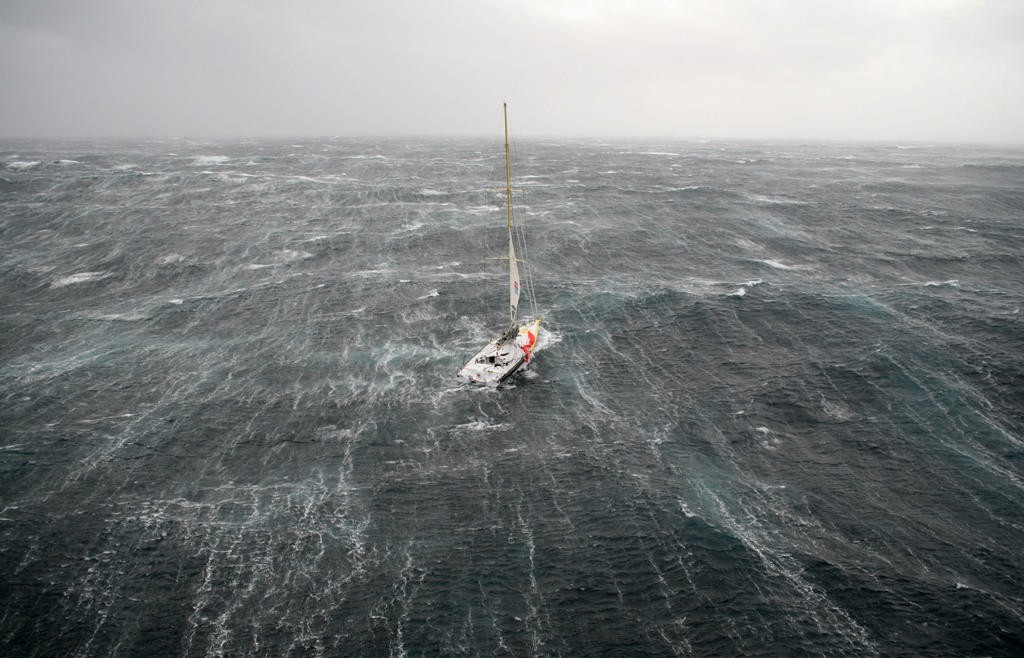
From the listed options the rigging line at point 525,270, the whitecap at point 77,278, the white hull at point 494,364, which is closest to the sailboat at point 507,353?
the white hull at point 494,364

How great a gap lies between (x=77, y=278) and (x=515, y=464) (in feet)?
387

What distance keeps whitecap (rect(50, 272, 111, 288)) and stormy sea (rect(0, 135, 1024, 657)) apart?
1026 mm

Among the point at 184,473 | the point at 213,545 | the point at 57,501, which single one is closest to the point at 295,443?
the point at 184,473

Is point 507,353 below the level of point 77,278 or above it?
below

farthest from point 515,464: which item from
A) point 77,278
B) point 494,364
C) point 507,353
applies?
point 77,278

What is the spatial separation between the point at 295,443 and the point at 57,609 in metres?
24.6

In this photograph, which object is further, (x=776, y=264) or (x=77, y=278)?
(x=776, y=264)

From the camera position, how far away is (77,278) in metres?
115

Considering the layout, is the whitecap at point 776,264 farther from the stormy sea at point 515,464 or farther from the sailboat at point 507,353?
the sailboat at point 507,353

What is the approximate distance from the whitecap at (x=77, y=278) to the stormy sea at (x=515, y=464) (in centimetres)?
103

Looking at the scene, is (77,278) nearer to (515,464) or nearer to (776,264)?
(515,464)

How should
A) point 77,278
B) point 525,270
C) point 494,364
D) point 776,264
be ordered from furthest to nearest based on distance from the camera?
point 776,264, point 525,270, point 77,278, point 494,364

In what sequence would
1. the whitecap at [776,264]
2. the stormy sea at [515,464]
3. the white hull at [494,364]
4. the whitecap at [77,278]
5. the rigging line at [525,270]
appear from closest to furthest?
the stormy sea at [515,464]
the white hull at [494,364]
the rigging line at [525,270]
the whitecap at [77,278]
the whitecap at [776,264]

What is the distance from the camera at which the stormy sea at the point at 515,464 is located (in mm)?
39656
